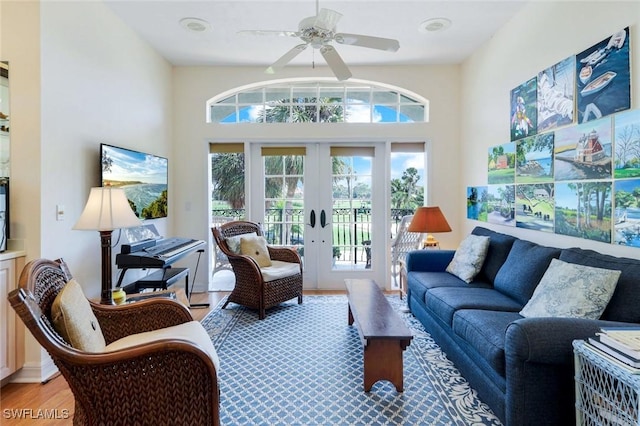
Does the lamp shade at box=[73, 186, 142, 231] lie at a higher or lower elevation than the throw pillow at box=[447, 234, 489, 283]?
higher

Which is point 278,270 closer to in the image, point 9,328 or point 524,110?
point 9,328

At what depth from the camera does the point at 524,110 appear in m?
3.19

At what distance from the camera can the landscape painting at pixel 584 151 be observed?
229 cm

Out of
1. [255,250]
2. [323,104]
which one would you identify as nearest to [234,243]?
[255,250]

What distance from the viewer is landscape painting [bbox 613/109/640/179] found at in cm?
207

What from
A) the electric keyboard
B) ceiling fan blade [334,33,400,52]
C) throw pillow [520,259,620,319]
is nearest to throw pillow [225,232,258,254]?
A: the electric keyboard

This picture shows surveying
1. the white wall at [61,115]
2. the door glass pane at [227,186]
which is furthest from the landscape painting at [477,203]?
the white wall at [61,115]

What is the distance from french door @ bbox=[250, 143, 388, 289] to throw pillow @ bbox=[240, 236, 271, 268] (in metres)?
0.81

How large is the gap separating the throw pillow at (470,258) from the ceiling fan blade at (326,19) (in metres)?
2.39

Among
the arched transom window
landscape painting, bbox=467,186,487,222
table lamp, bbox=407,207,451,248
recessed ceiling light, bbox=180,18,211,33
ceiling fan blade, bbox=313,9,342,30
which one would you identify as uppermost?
recessed ceiling light, bbox=180,18,211,33

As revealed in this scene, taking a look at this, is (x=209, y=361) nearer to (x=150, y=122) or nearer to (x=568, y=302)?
(x=568, y=302)

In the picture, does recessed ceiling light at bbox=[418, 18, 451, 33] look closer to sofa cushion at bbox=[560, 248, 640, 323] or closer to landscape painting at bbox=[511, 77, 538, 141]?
landscape painting at bbox=[511, 77, 538, 141]

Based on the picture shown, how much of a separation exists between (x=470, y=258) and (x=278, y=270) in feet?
6.74

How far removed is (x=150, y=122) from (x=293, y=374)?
335 cm
